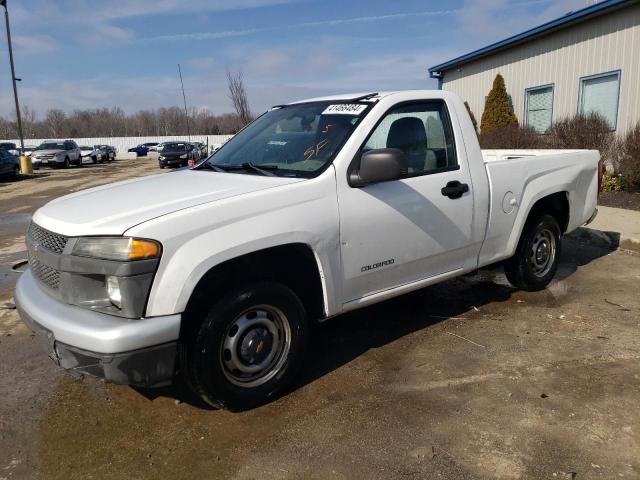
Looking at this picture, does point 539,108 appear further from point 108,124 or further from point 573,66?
point 108,124

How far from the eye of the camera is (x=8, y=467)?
9.37 feet

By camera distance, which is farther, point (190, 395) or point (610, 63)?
point (610, 63)

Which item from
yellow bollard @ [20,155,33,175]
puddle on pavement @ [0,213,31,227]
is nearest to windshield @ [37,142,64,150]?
yellow bollard @ [20,155,33,175]

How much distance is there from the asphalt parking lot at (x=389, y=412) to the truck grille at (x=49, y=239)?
109 cm

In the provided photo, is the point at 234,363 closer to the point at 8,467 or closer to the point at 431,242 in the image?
the point at 8,467

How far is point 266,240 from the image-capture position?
313 centimetres

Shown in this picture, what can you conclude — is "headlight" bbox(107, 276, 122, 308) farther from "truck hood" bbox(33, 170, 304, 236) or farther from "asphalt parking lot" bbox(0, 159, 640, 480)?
"asphalt parking lot" bbox(0, 159, 640, 480)

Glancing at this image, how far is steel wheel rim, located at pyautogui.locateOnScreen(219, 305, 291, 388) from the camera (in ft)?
10.5

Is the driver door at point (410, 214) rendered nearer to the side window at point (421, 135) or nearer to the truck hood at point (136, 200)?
the side window at point (421, 135)

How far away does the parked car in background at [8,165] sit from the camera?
2306 cm

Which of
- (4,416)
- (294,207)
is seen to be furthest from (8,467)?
(294,207)

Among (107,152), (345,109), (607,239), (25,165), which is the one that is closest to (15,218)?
(345,109)

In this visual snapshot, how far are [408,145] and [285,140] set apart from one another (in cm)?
94

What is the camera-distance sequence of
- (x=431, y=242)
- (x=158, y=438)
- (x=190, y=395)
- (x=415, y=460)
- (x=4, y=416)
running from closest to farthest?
(x=415, y=460)
(x=158, y=438)
(x=4, y=416)
(x=190, y=395)
(x=431, y=242)
